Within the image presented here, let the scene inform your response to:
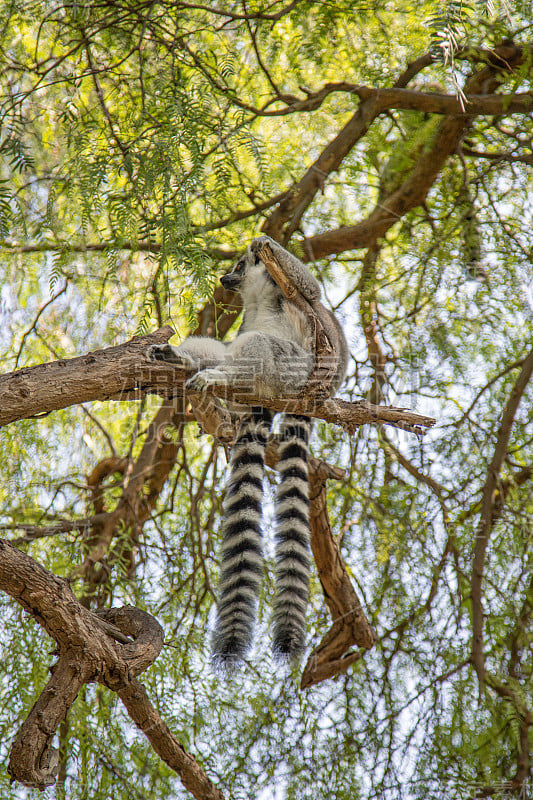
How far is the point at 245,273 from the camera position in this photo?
4934 mm

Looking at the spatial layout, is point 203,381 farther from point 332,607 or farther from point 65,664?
point 332,607

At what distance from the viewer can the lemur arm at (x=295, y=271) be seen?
435cm

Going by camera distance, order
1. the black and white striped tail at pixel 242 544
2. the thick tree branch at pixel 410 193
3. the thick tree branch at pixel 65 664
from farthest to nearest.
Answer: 1. the thick tree branch at pixel 410 193
2. the black and white striped tail at pixel 242 544
3. the thick tree branch at pixel 65 664

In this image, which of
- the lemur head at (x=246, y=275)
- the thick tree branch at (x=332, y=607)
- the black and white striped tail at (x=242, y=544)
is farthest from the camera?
the lemur head at (x=246, y=275)

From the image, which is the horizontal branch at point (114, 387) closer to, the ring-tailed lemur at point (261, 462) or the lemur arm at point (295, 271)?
the ring-tailed lemur at point (261, 462)

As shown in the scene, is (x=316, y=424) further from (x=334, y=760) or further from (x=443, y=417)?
(x=334, y=760)

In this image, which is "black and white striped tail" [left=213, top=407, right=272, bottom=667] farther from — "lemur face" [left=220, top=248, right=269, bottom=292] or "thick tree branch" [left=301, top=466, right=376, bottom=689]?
"lemur face" [left=220, top=248, right=269, bottom=292]

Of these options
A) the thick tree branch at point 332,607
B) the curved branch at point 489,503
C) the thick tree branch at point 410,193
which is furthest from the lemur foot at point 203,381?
the curved branch at point 489,503

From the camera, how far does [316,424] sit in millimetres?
5223

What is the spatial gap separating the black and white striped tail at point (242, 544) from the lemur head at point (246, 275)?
1005 millimetres

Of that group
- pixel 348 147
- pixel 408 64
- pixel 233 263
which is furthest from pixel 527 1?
pixel 233 263

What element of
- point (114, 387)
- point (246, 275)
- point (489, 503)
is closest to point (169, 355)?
point (114, 387)

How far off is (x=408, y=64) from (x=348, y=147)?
0.69 meters

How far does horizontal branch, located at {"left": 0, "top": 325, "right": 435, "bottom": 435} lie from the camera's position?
2893 mm
